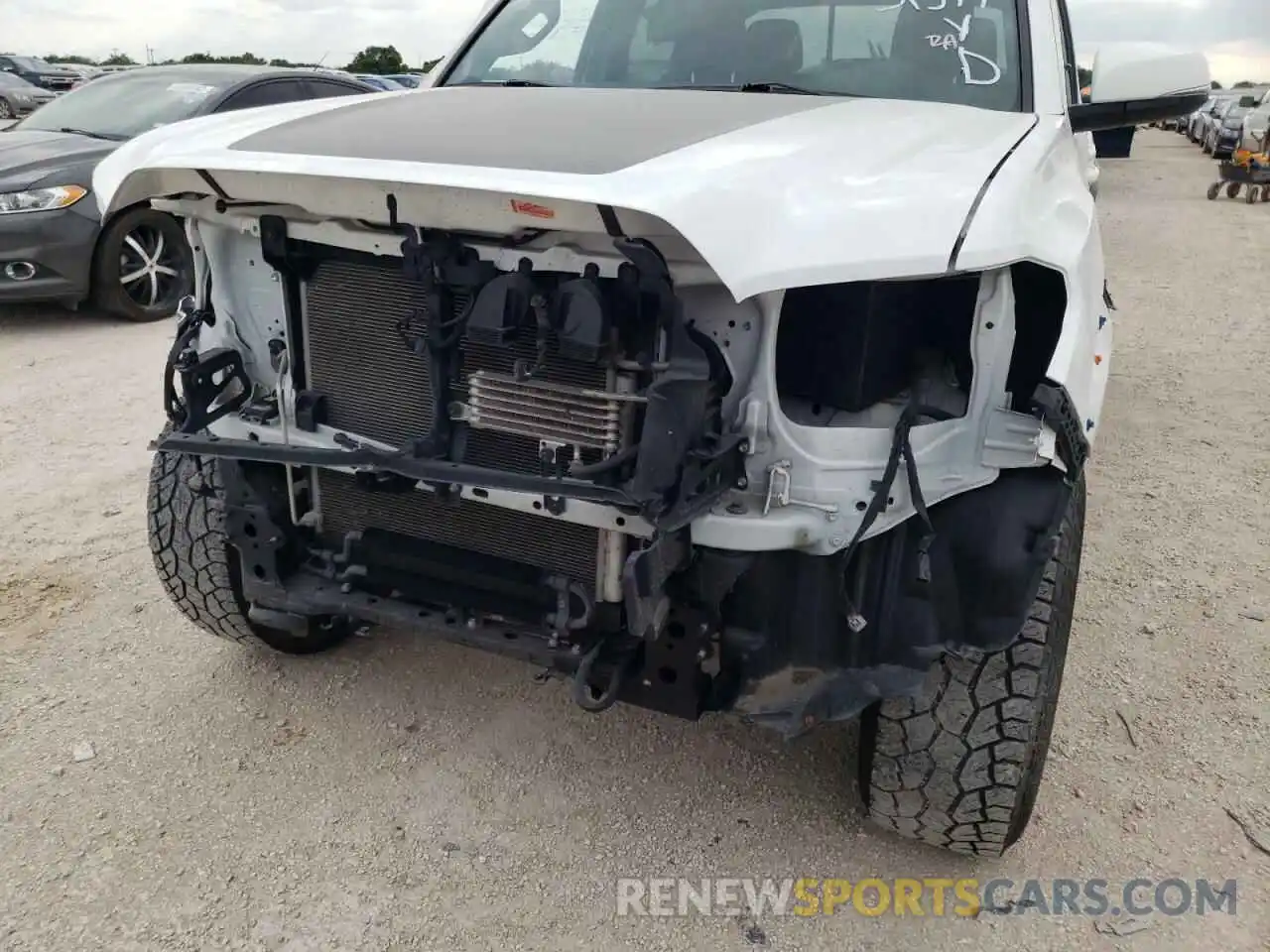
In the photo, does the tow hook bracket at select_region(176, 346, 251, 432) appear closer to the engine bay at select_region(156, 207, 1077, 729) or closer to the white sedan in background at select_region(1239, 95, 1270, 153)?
the engine bay at select_region(156, 207, 1077, 729)

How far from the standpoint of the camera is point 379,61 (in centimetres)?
3478

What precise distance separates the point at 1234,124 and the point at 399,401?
78.6 ft

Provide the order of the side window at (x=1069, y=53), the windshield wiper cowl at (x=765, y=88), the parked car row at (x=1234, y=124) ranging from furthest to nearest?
the parked car row at (x=1234, y=124), the side window at (x=1069, y=53), the windshield wiper cowl at (x=765, y=88)

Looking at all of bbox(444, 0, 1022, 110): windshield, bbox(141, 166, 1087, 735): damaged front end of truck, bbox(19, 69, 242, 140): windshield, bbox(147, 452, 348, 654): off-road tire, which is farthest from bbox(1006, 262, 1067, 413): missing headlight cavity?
bbox(19, 69, 242, 140): windshield

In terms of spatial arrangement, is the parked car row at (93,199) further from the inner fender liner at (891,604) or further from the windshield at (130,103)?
the inner fender liner at (891,604)

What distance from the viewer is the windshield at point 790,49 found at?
106 inches

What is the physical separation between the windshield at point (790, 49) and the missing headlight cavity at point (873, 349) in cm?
93

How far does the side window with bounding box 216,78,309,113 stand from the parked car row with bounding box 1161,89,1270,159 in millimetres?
13412

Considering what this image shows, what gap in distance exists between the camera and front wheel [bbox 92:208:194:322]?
645cm

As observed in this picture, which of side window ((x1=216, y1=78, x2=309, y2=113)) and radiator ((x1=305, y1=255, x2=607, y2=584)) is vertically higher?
side window ((x1=216, y1=78, x2=309, y2=113))

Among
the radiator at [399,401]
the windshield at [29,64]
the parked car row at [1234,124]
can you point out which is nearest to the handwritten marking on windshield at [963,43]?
the radiator at [399,401]

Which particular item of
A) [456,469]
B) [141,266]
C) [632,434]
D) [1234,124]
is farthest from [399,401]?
[1234,124]

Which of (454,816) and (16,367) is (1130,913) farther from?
(16,367)

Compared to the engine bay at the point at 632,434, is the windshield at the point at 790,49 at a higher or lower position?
higher
